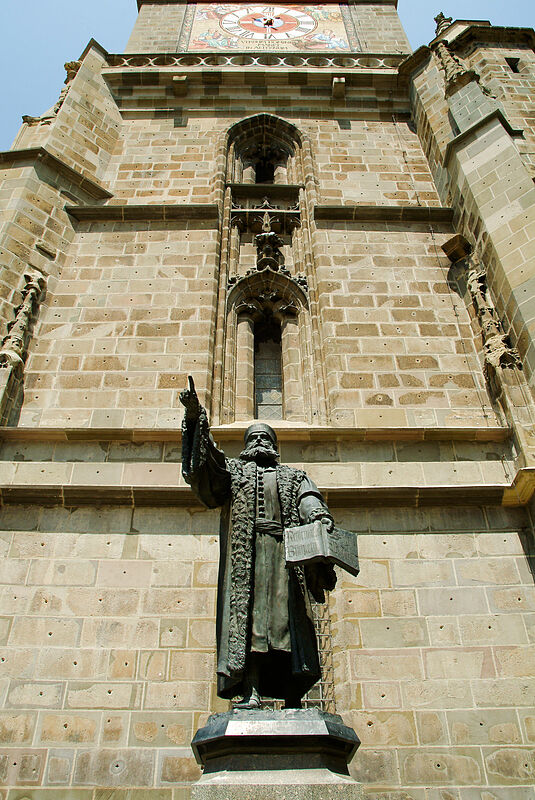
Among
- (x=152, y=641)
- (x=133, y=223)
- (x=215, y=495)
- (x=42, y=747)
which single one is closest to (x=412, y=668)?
(x=152, y=641)

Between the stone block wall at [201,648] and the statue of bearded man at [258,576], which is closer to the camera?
the statue of bearded man at [258,576]

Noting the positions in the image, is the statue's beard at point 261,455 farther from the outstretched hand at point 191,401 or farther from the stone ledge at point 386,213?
the stone ledge at point 386,213

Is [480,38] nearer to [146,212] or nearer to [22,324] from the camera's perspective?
[146,212]

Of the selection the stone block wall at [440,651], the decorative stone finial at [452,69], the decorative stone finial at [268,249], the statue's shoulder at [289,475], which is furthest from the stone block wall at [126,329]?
the decorative stone finial at [452,69]

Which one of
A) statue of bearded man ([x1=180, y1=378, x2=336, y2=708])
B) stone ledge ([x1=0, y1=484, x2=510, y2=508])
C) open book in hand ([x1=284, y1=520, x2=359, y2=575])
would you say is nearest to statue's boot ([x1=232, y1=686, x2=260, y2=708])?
statue of bearded man ([x1=180, y1=378, x2=336, y2=708])

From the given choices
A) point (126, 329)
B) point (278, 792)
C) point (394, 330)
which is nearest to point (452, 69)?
point (394, 330)

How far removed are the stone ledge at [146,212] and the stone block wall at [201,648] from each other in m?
5.02

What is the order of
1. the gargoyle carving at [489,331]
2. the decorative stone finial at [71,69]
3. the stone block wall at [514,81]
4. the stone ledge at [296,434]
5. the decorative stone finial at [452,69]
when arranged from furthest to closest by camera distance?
the decorative stone finial at [71,69] → the decorative stone finial at [452,69] → the stone block wall at [514,81] → the gargoyle carving at [489,331] → the stone ledge at [296,434]

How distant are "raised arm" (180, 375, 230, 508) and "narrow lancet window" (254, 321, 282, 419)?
408 cm

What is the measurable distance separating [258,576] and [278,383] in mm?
4996

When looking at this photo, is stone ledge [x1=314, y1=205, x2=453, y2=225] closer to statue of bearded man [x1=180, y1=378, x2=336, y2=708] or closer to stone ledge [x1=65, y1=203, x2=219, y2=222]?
stone ledge [x1=65, y1=203, x2=219, y2=222]

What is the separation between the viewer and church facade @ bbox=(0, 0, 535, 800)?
5535 mm

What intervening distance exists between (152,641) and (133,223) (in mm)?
6285

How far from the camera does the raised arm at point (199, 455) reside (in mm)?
4154
